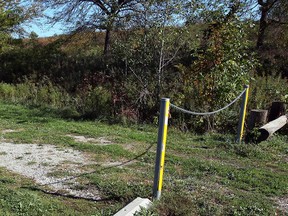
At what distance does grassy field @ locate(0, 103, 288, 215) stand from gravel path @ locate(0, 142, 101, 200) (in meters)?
0.17

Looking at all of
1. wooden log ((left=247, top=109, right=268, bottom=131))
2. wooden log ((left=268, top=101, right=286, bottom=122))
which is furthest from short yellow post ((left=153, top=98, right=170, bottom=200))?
wooden log ((left=268, top=101, right=286, bottom=122))

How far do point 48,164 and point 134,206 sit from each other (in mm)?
A: 2241

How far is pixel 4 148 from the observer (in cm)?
613

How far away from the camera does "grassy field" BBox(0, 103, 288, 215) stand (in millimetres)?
3744

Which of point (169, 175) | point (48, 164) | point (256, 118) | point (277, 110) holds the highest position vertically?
point (277, 110)

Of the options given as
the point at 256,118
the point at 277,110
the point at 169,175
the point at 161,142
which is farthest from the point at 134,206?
the point at 277,110

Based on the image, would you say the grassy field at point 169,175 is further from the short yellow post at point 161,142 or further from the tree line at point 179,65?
the tree line at point 179,65

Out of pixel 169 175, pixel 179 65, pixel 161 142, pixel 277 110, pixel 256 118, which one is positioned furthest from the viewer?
pixel 179 65

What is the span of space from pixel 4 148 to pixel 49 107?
15.7ft

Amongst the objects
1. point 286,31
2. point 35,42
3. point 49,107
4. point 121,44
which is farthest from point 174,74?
point 35,42

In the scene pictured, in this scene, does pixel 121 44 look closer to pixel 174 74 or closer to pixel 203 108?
pixel 174 74

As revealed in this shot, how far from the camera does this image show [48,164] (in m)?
5.25

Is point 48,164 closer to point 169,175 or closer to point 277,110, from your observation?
point 169,175

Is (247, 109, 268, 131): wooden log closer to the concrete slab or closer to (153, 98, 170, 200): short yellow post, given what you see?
(153, 98, 170, 200): short yellow post
